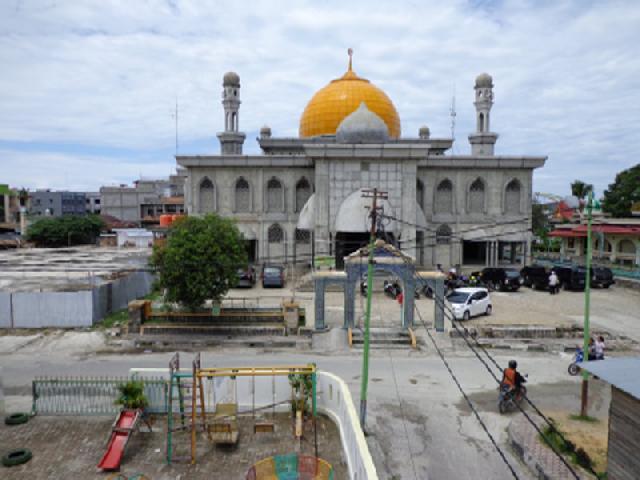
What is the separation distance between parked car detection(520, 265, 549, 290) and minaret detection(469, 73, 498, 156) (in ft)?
36.0

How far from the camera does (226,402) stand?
10.7m

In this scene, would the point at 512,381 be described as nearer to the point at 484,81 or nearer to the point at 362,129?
the point at 362,129

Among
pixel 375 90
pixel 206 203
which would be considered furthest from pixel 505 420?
pixel 375 90

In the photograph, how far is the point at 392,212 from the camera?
2825cm

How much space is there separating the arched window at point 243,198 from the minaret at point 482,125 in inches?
671

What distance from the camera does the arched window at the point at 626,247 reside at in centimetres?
3772

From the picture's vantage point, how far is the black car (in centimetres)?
2672

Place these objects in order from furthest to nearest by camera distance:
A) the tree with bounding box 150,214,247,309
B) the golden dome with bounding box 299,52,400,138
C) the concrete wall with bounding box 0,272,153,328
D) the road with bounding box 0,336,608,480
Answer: the golden dome with bounding box 299,52,400,138 < the concrete wall with bounding box 0,272,153,328 < the tree with bounding box 150,214,247,309 < the road with bounding box 0,336,608,480

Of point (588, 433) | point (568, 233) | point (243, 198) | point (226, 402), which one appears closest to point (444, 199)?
point (243, 198)

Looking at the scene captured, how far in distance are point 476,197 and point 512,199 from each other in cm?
244

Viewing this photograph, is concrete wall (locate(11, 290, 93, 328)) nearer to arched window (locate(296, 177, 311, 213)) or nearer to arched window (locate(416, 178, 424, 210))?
arched window (locate(296, 177, 311, 213))

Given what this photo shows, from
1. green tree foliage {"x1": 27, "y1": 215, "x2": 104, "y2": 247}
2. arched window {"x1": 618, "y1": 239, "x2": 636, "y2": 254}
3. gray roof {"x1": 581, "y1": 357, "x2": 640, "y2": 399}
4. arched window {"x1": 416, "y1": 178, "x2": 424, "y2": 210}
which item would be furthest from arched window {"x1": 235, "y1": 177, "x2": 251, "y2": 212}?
green tree foliage {"x1": 27, "y1": 215, "x2": 104, "y2": 247}

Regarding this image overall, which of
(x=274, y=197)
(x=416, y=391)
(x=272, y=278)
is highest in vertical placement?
(x=274, y=197)

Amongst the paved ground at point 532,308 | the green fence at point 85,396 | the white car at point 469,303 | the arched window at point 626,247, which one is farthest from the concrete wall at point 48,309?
the arched window at point 626,247
